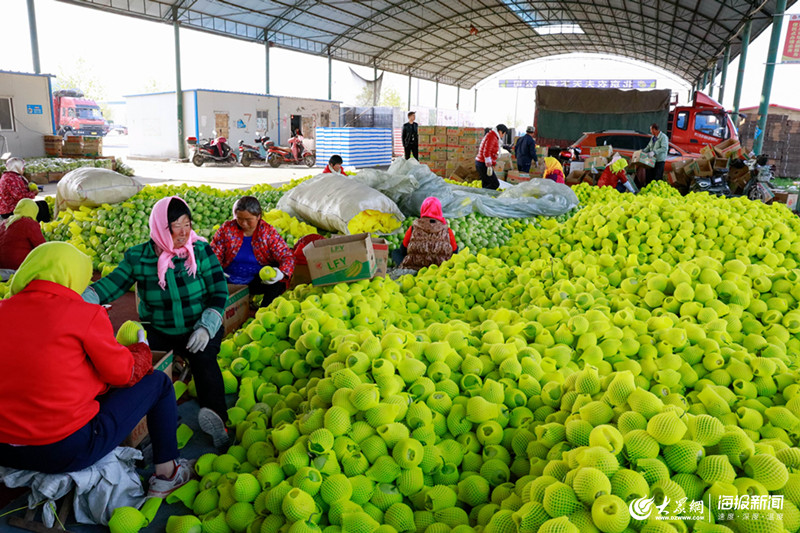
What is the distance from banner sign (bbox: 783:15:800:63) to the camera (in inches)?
448

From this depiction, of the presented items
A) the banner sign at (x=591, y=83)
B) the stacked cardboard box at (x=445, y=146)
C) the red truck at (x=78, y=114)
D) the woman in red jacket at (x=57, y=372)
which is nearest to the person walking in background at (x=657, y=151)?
the stacked cardboard box at (x=445, y=146)

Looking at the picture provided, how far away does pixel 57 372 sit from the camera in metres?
1.55

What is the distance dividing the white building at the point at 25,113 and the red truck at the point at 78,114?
51.2 ft

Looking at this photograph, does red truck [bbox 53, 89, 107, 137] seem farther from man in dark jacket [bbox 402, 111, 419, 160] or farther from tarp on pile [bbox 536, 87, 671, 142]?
tarp on pile [bbox 536, 87, 671, 142]

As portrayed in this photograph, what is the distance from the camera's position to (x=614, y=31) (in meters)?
29.6

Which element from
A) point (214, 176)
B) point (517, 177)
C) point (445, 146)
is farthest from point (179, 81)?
point (517, 177)

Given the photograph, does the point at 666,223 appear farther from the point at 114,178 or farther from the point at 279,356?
the point at 114,178

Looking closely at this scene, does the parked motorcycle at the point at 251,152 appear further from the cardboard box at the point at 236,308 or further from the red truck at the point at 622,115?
the cardboard box at the point at 236,308

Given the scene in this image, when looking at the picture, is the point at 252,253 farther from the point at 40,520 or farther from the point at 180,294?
the point at 40,520

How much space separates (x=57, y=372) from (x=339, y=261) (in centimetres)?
182

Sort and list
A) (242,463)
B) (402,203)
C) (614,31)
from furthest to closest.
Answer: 1. (614,31)
2. (402,203)
3. (242,463)

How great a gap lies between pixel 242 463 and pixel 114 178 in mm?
5015

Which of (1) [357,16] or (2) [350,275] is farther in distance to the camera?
(1) [357,16]

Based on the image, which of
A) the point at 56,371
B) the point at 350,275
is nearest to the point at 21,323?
the point at 56,371
